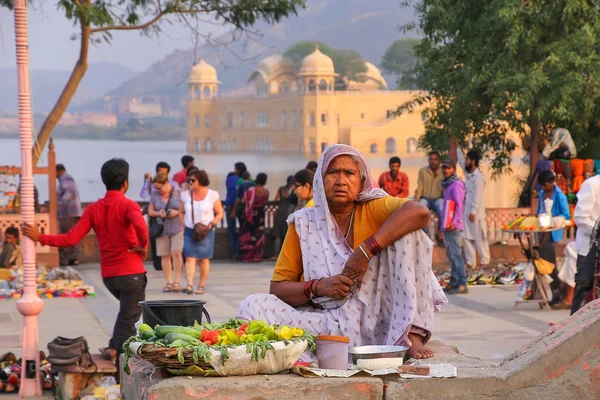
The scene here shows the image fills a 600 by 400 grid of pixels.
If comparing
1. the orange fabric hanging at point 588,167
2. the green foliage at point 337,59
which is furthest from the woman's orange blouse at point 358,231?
the green foliage at point 337,59

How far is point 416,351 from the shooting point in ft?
15.1

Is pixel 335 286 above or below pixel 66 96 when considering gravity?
below

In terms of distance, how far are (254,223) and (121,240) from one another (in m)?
9.29

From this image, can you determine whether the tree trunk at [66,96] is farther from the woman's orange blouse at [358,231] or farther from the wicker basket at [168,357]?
the wicker basket at [168,357]

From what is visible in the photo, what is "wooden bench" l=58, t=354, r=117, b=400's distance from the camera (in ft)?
23.5

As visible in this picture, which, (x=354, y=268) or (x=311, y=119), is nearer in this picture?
(x=354, y=268)

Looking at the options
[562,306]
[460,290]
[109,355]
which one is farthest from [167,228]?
[109,355]

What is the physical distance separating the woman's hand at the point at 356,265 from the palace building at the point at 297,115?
103403 mm

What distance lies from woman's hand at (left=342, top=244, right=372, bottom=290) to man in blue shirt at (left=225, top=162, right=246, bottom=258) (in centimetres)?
1204

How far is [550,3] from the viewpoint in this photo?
16.5 meters

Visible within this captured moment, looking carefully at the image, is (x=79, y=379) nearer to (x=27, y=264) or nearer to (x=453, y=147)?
(x=27, y=264)

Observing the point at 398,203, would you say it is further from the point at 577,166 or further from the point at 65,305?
the point at 577,166

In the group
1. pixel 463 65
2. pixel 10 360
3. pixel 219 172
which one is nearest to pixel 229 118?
pixel 219 172

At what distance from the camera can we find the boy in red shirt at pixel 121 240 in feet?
23.6
